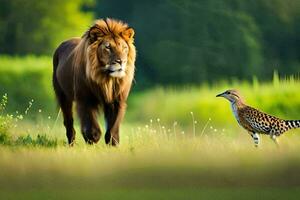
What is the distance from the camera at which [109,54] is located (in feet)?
19.0

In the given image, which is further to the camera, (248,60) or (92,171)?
(248,60)

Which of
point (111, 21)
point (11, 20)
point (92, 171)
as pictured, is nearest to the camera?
point (92, 171)

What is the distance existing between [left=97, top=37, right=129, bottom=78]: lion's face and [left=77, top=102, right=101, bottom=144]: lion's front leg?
12.0 inches

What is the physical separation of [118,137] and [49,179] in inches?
29.6

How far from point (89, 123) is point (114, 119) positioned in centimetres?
15

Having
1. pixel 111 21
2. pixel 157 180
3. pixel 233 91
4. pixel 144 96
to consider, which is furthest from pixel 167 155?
pixel 144 96

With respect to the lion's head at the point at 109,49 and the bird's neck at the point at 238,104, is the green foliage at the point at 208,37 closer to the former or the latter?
the lion's head at the point at 109,49

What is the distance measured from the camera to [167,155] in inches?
214

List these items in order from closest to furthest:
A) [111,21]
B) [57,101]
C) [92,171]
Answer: [92,171]
[111,21]
[57,101]

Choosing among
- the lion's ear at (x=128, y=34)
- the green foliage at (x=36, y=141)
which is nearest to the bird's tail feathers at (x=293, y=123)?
the lion's ear at (x=128, y=34)

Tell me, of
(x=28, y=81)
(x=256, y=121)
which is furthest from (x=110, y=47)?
(x=28, y=81)

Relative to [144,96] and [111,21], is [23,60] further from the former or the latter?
[111,21]

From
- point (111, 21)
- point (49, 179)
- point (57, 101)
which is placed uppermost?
point (111, 21)

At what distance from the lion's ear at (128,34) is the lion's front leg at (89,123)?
481 millimetres
